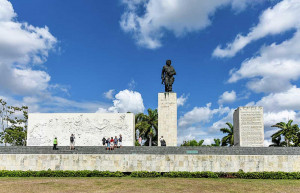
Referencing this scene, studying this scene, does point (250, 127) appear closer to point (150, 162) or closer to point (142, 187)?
point (150, 162)

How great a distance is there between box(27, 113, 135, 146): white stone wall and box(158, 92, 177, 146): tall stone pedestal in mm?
4209

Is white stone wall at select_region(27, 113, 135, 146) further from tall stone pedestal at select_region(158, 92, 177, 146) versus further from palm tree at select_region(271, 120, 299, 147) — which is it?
palm tree at select_region(271, 120, 299, 147)

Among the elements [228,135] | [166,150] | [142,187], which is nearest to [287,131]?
[228,135]

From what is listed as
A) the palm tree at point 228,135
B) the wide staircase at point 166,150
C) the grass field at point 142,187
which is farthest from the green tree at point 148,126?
the grass field at point 142,187

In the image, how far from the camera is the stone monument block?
22766 mm

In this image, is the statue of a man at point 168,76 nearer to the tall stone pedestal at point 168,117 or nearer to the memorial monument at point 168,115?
the memorial monument at point 168,115

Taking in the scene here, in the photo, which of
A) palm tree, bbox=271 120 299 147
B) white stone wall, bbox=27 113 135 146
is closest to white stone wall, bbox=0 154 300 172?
white stone wall, bbox=27 113 135 146

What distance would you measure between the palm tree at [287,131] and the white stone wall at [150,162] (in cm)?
1610

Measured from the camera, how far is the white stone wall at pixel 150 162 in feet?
57.6

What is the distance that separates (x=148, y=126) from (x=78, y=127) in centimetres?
1207

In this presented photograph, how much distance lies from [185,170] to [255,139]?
8.02m

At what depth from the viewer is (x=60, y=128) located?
25641 millimetres

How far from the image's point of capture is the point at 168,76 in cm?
2277

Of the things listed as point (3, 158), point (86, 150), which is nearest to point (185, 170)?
point (86, 150)
